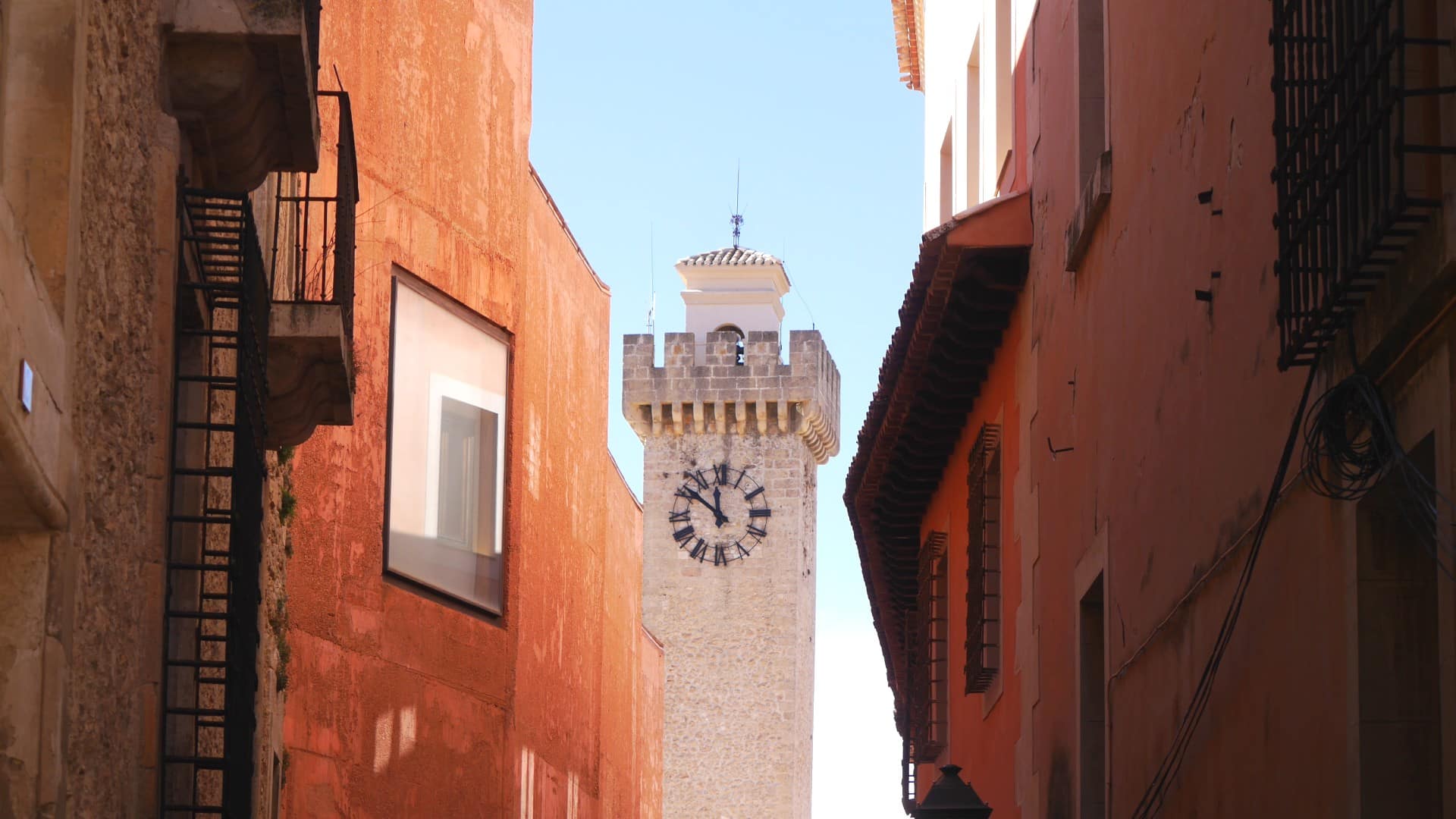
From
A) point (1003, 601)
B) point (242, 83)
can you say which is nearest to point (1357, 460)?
point (242, 83)

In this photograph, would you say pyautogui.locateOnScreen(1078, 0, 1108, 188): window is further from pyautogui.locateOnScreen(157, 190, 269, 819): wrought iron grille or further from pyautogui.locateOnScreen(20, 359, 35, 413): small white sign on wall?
pyautogui.locateOnScreen(20, 359, 35, 413): small white sign on wall

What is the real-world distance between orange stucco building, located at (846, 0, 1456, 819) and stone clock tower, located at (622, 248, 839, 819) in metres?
40.6

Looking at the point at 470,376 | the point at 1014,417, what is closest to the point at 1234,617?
the point at 1014,417

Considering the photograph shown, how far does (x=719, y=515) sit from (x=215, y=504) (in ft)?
161

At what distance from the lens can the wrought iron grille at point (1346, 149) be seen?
5520 millimetres

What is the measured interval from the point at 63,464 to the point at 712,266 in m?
58.4

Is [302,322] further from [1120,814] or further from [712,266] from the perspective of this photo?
[712,266]

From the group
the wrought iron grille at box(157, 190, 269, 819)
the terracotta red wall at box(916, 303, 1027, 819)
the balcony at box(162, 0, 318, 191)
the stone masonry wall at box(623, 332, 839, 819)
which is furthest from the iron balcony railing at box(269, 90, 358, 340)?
the stone masonry wall at box(623, 332, 839, 819)

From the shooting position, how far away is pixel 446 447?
1562 cm

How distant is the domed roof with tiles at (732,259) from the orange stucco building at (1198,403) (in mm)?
47934

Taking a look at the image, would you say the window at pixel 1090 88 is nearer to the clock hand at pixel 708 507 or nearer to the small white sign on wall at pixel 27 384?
the small white sign on wall at pixel 27 384

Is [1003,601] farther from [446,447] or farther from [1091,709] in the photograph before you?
[446,447]

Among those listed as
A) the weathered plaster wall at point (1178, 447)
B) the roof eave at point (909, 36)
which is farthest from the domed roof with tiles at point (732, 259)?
the weathered plaster wall at point (1178, 447)

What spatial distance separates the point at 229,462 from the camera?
385 inches
